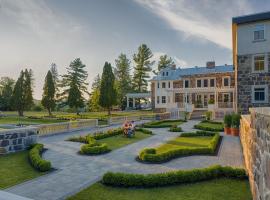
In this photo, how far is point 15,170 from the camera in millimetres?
8883

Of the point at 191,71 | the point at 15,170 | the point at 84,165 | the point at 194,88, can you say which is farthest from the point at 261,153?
the point at 191,71

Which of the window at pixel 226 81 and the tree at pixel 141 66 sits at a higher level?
the tree at pixel 141 66

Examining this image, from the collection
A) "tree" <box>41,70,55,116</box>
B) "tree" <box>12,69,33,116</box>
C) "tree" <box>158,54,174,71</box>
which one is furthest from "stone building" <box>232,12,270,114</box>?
"tree" <box>158,54,174,71</box>

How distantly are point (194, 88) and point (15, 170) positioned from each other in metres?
35.2

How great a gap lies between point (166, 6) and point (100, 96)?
2773 centimetres

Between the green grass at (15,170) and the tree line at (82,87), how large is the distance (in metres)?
29.0

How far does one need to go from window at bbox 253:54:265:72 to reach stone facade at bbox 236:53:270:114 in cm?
39

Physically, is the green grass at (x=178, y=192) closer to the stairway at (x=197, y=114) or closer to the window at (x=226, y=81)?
the stairway at (x=197, y=114)

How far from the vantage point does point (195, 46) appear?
23.2 meters

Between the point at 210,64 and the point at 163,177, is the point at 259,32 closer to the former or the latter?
the point at 163,177

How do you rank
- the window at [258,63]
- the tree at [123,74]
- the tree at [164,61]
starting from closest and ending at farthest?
the window at [258,63] < the tree at [123,74] < the tree at [164,61]

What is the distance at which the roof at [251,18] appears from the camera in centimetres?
2098

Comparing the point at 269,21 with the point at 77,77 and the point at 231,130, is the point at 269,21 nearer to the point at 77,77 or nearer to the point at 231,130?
the point at 231,130

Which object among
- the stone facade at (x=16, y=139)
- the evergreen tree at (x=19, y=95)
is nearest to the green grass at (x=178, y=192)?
the stone facade at (x=16, y=139)
